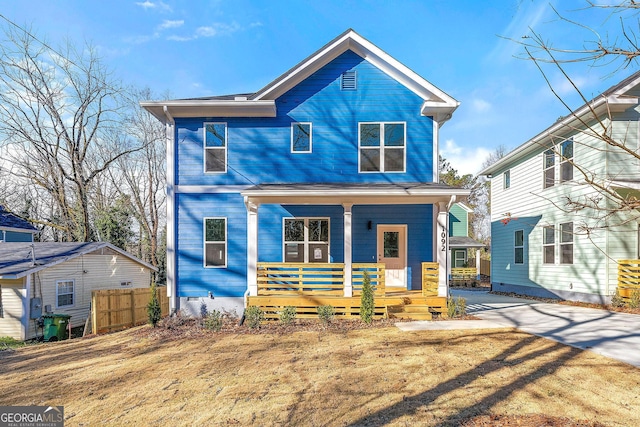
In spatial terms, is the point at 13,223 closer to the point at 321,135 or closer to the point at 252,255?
the point at 252,255

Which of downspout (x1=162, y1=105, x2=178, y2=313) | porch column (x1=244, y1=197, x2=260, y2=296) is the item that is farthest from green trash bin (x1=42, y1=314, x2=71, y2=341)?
porch column (x1=244, y1=197, x2=260, y2=296)

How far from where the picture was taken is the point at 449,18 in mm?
4801

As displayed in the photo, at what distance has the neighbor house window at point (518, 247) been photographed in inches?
595

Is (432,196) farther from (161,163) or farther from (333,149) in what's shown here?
(161,163)

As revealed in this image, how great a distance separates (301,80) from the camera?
10.6m

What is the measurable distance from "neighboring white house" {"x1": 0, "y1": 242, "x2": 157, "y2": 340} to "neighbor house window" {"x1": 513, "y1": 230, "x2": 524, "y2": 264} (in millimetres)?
19160

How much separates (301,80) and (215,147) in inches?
139

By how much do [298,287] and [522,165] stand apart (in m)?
12.4

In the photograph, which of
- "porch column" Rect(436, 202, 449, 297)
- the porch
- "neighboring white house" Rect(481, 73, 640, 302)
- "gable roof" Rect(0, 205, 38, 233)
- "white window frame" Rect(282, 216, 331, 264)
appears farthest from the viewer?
"gable roof" Rect(0, 205, 38, 233)

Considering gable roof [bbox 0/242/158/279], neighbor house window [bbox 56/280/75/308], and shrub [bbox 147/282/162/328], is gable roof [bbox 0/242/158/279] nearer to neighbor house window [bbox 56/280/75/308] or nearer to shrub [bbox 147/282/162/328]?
neighbor house window [bbox 56/280/75/308]

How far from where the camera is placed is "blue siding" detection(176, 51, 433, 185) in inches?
413

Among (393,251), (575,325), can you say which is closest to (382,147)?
(393,251)

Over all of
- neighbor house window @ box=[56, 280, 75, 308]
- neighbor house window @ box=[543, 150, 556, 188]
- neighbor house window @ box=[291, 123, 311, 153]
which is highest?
neighbor house window @ box=[291, 123, 311, 153]

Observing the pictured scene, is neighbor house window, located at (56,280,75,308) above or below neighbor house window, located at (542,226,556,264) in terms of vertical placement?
below
